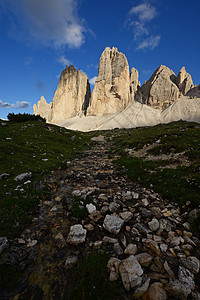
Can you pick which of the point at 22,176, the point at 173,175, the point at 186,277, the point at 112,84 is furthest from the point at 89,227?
the point at 112,84

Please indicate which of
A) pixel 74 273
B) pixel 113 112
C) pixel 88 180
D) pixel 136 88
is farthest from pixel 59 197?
pixel 136 88

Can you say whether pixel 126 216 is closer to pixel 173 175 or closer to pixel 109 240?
pixel 109 240

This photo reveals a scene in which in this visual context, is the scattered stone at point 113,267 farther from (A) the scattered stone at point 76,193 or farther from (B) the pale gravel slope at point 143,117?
(B) the pale gravel slope at point 143,117

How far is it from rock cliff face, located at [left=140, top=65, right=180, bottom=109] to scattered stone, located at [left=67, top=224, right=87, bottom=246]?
6707 inches

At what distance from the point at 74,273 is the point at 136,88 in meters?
186

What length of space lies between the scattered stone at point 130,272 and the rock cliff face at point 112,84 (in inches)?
5891

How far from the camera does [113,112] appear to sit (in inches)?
5714

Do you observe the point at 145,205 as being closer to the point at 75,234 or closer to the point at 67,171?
the point at 75,234

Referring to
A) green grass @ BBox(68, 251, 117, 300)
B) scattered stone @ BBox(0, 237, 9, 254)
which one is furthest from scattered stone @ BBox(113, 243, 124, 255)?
scattered stone @ BBox(0, 237, 9, 254)

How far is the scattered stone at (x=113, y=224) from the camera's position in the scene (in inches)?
183

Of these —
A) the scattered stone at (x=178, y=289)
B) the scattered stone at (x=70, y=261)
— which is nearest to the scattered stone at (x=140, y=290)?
the scattered stone at (x=178, y=289)

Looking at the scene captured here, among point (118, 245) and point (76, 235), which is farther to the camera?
point (76, 235)

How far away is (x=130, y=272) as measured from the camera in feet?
10.5

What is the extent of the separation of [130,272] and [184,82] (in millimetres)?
204050
